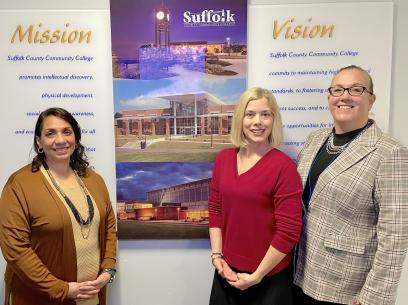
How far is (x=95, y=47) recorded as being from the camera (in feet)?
5.95

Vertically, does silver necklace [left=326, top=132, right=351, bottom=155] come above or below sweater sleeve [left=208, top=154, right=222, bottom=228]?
above

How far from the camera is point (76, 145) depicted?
1.67 metres

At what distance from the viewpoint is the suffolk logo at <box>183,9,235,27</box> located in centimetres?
176

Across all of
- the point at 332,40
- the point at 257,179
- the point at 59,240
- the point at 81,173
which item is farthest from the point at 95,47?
the point at 332,40

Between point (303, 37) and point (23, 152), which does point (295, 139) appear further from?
point (23, 152)

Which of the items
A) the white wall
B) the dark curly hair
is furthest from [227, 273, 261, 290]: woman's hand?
the dark curly hair

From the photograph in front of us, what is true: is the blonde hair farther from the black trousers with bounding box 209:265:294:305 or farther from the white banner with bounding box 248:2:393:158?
the black trousers with bounding box 209:265:294:305

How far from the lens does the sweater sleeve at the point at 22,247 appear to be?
1.41m

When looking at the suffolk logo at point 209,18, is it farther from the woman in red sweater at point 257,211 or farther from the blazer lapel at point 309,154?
the blazer lapel at point 309,154

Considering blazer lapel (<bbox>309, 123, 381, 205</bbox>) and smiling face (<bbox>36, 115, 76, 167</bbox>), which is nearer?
blazer lapel (<bbox>309, 123, 381, 205</bbox>)

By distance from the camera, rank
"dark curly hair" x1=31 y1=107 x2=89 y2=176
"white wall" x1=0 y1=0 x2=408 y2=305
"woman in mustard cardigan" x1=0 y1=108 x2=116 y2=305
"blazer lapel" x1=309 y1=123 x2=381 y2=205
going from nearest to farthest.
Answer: "blazer lapel" x1=309 y1=123 x2=381 y2=205 < "woman in mustard cardigan" x1=0 y1=108 x2=116 y2=305 < "dark curly hair" x1=31 y1=107 x2=89 y2=176 < "white wall" x1=0 y1=0 x2=408 y2=305

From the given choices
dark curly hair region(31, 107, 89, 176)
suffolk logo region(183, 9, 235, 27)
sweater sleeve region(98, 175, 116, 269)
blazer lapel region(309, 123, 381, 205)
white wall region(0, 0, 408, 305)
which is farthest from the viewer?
white wall region(0, 0, 408, 305)

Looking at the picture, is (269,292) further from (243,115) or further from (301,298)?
(243,115)

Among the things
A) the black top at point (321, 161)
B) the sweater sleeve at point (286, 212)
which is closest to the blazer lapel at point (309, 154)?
the black top at point (321, 161)
